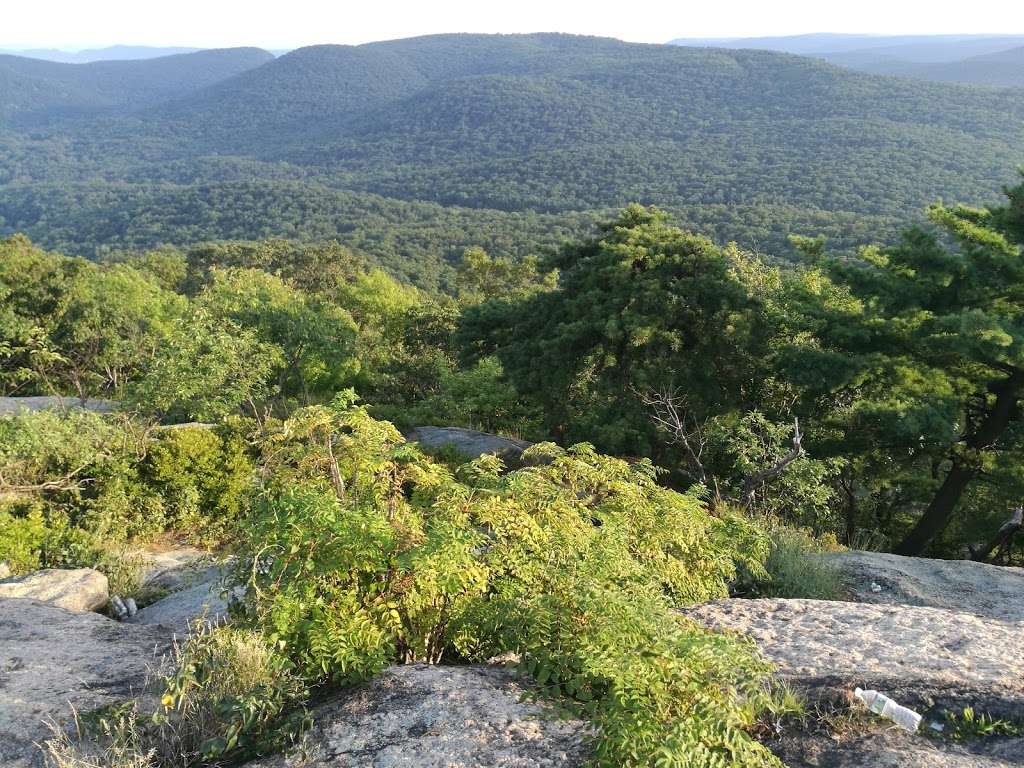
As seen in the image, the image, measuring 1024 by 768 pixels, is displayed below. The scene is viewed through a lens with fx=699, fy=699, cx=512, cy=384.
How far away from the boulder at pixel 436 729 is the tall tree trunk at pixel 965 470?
987 centimetres

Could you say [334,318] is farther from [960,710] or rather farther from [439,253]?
[439,253]

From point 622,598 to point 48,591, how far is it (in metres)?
6.15

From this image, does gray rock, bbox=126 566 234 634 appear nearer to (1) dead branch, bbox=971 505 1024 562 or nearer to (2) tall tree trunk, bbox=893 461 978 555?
(2) tall tree trunk, bbox=893 461 978 555

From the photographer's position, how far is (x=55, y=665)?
4.71 meters

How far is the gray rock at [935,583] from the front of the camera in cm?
711

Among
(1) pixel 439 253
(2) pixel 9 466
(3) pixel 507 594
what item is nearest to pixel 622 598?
(3) pixel 507 594

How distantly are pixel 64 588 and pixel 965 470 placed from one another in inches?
483

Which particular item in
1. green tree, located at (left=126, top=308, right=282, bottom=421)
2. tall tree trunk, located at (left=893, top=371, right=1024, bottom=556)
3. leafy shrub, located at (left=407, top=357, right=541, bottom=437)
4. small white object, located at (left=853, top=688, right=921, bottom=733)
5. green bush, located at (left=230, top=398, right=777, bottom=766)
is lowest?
leafy shrub, located at (left=407, top=357, right=541, bottom=437)

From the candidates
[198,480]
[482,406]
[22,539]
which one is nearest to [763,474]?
[198,480]

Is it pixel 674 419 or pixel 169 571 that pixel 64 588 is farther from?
pixel 674 419

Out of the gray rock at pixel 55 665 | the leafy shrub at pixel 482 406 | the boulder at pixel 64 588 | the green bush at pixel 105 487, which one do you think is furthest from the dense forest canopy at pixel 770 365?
the gray rock at pixel 55 665

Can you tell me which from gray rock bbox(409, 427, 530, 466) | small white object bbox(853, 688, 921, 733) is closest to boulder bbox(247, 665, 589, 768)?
small white object bbox(853, 688, 921, 733)

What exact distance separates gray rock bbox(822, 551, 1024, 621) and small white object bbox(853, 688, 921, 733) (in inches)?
129

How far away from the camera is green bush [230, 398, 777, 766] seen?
311 centimetres
